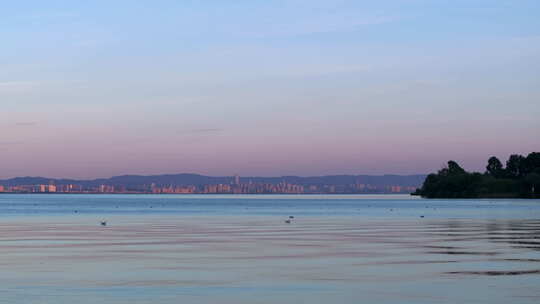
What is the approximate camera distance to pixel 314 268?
31531 mm

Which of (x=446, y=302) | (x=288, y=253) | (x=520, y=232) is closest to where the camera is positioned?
(x=446, y=302)

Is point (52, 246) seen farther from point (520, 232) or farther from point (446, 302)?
point (520, 232)

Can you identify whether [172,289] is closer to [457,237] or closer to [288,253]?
[288,253]

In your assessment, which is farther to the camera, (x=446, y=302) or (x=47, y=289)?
(x=47, y=289)

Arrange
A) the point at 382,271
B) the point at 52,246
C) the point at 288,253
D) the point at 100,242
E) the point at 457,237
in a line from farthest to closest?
the point at 457,237, the point at 100,242, the point at 52,246, the point at 288,253, the point at 382,271

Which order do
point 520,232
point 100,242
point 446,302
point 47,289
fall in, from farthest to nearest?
point 520,232
point 100,242
point 47,289
point 446,302

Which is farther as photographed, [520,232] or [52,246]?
[520,232]

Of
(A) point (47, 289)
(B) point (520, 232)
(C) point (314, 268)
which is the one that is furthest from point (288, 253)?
(B) point (520, 232)

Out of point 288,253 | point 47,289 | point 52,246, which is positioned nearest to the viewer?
point 47,289

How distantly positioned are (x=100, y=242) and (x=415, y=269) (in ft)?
62.7

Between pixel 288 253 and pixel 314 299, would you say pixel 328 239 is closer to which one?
pixel 288 253

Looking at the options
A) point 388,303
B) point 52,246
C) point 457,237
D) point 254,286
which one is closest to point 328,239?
point 457,237

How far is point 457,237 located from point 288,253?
15.3 m

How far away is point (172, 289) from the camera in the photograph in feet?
84.5
